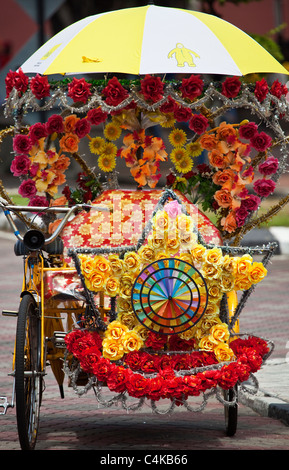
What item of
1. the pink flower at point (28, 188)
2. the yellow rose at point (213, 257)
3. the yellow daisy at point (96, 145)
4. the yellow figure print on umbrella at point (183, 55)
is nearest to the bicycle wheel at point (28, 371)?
the yellow rose at point (213, 257)

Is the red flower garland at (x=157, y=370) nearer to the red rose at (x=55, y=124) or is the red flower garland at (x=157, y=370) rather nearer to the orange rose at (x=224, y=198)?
the orange rose at (x=224, y=198)

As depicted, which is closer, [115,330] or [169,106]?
[115,330]

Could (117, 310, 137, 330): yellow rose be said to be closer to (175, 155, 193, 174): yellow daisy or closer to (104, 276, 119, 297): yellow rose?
(104, 276, 119, 297): yellow rose

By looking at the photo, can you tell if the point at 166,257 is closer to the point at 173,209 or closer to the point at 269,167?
the point at 173,209

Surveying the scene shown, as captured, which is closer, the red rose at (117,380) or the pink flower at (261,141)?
the red rose at (117,380)

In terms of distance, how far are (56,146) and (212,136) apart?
3.76 ft

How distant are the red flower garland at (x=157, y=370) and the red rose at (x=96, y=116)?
5.41ft

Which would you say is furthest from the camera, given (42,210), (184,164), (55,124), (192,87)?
(184,164)

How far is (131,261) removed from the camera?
17.2 ft

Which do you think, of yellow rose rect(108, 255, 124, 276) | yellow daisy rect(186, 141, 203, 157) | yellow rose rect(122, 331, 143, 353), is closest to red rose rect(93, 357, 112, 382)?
yellow rose rect(122, 331, 143, 353)

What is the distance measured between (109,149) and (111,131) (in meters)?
0.12

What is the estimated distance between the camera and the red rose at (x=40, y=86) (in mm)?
6090

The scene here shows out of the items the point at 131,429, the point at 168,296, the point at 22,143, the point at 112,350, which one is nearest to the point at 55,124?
the point at 22,143

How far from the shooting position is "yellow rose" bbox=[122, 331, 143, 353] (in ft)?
16.9
